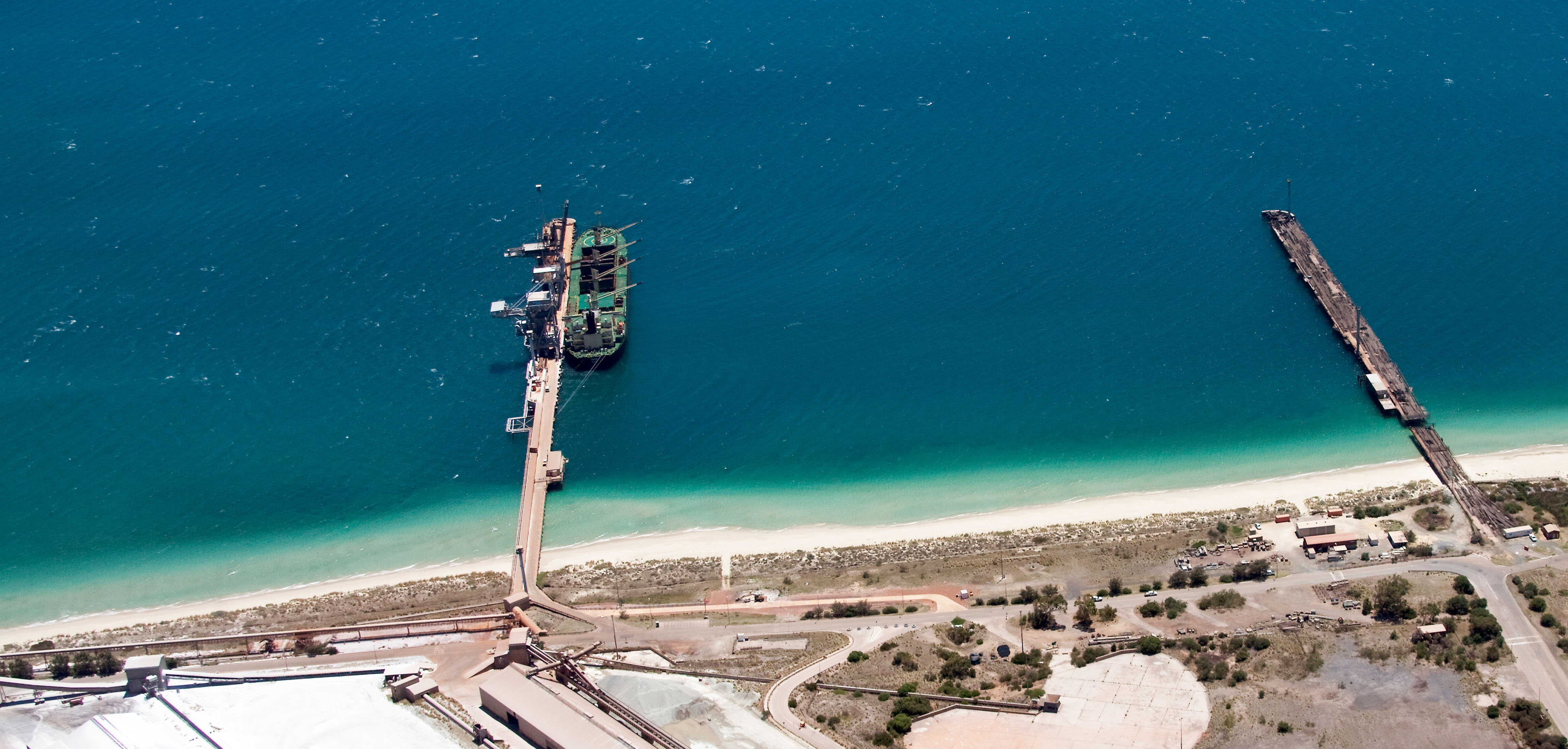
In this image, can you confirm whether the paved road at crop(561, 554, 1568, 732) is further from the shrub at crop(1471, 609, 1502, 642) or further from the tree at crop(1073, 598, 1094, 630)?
the tree at crop(1073, 598, 1094, 630)

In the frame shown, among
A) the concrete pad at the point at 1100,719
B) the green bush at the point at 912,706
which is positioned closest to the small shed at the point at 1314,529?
the concrete pad at the point at 1100,719

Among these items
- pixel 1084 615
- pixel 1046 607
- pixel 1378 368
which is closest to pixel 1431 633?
pixel 1084 615

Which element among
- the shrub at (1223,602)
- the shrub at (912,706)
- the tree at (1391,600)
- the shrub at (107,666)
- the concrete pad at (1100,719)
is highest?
the shrub at (107,666)

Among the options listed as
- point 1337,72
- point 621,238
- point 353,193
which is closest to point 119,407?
point 353,193

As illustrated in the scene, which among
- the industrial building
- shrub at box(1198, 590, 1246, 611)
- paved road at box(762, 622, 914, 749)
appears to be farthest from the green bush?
the industrial building

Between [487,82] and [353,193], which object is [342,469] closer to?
[353,193]

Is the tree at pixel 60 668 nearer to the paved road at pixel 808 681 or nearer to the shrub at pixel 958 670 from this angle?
the paved road at pixel 808 681

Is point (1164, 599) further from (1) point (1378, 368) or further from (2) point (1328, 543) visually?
(1) point (1378, 368)
